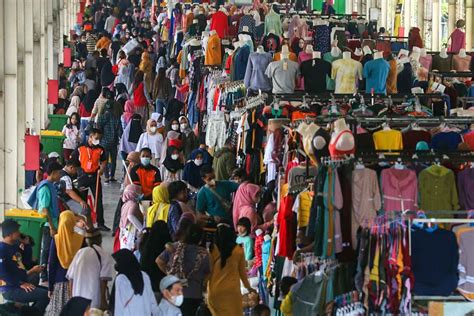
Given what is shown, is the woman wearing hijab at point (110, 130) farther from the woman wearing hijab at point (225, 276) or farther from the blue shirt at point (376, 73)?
the woman wearing hijab at point (225, 276)

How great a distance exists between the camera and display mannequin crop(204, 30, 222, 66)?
2898cm

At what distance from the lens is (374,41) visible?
29312 mm

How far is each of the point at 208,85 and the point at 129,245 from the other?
847cm

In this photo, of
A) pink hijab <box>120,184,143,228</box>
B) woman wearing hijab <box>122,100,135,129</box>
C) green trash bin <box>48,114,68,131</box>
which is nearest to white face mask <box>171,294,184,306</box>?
pink hijab <box>120,184,143,228</box>

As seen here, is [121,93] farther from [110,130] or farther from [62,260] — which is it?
[62,260]

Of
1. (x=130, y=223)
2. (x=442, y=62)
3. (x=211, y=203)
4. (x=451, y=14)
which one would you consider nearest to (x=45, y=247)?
(x=130, y=223)

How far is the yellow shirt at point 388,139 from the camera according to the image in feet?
60.2

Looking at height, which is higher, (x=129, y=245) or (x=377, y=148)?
(x=377, y=148)

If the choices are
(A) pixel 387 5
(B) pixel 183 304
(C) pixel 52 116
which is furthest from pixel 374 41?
(A) pixel 387 5

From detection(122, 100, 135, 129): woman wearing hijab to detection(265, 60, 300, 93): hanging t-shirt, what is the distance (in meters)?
7.09

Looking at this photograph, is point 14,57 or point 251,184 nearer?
point 251,184

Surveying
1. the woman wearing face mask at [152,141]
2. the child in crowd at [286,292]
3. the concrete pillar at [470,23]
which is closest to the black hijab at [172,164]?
the woman wearing face mask at [152,141]

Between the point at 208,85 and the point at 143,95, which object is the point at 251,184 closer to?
the point at 208,85

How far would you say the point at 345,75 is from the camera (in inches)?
967
